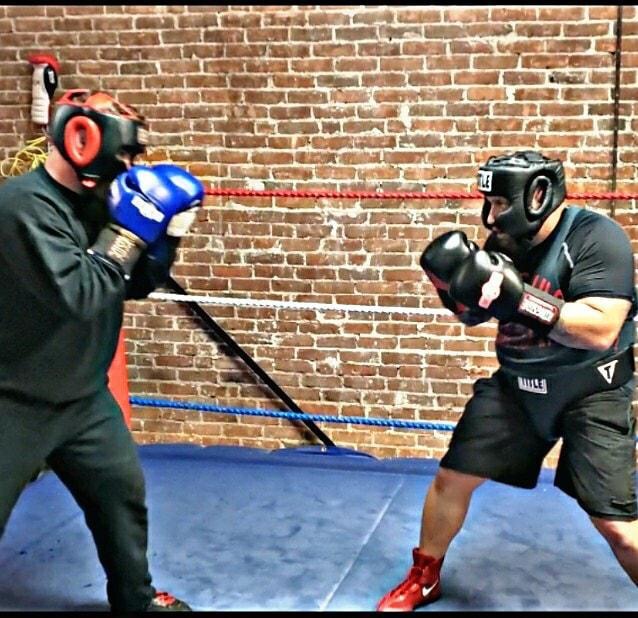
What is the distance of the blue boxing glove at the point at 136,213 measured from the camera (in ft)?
5.07

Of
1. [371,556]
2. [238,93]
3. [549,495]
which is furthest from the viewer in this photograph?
[238,93]

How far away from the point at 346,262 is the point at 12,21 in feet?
5.71

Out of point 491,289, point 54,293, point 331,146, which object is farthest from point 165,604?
point 331,146

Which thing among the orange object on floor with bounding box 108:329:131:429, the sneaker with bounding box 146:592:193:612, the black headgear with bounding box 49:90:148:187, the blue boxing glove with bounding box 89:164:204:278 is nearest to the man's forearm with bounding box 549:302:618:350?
the blue boxing glove with bounding box 89:164:204:278

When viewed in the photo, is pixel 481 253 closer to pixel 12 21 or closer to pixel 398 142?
pixel 398 142

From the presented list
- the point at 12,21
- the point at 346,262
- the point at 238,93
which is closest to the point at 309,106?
the point at 238,93

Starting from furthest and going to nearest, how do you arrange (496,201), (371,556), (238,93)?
(238,93)
(371,556)
(496,201)

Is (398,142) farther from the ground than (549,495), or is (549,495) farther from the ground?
(398,142)

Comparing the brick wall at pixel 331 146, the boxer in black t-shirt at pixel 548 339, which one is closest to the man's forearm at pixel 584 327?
the boxer in black t-shirt at pixel 548 339

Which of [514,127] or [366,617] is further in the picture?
[514,127]

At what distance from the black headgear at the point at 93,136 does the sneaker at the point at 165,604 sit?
94 centimetres

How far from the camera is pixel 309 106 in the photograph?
3.26m

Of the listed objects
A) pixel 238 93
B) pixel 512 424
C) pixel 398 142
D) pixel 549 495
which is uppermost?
pixel 238 93

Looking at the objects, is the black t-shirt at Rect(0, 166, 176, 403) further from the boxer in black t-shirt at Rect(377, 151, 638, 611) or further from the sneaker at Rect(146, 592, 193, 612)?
the boxer in black t-shirt at Rect(377, 151, 638, 611)
